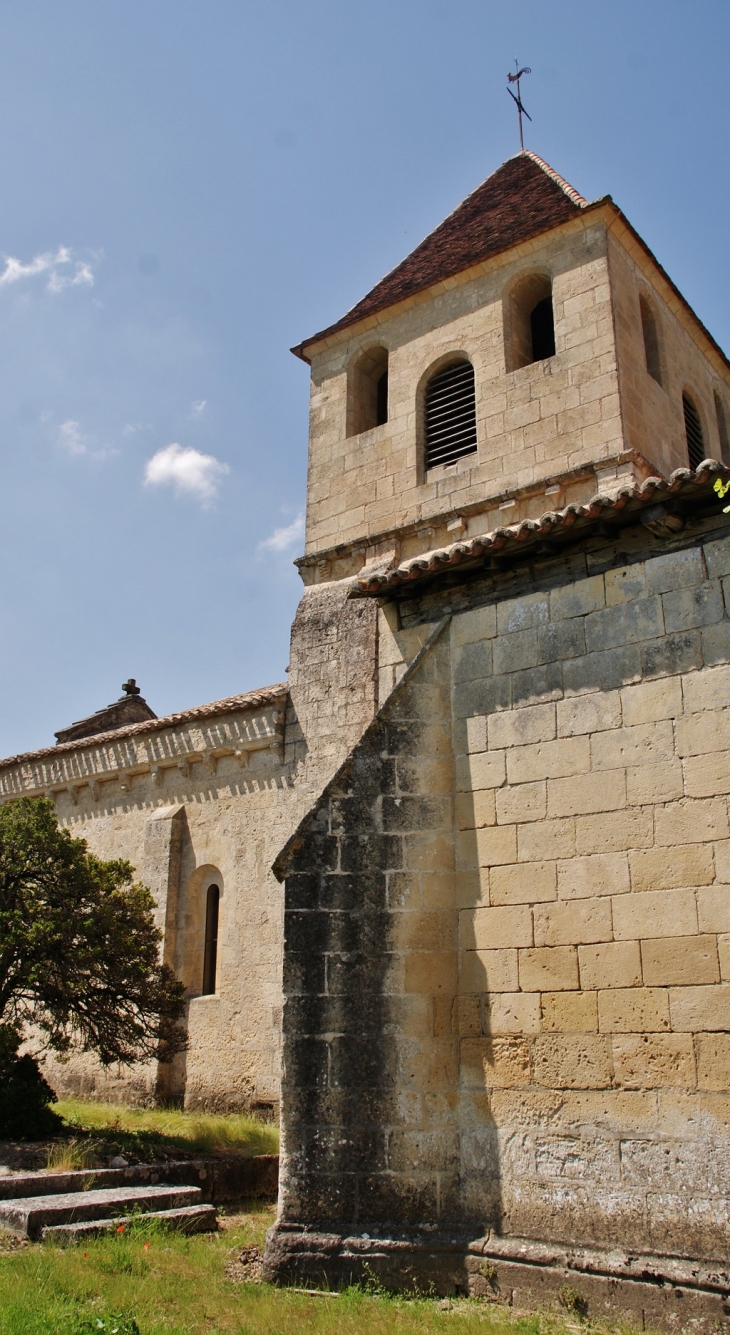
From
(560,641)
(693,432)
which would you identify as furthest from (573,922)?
(693,432)

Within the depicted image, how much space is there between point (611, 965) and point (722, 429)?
12386mm

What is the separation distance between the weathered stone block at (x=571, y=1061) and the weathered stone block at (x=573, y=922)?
560 millimetres

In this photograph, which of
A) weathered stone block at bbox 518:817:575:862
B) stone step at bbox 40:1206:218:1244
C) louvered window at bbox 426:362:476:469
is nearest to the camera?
weathered stone block at bbox 518:817:575:862

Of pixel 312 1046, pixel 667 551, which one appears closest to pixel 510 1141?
pixel 312 1046

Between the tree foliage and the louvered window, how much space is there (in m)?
6.86

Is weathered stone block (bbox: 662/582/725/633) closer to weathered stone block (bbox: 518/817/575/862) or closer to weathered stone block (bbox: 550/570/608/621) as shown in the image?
weathered stone block (bbox: 550/570/608/621)

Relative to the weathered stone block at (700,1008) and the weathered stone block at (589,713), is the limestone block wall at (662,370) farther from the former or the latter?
the weathered stone block at (700,1008)

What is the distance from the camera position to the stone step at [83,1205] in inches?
269

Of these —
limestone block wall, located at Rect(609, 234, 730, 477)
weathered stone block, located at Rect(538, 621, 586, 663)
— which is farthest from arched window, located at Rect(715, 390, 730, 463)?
weathered stone block, located at Rect(538, 621, 586, 663)

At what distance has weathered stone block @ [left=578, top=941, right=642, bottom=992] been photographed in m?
6.03

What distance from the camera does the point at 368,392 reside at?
15805 mm

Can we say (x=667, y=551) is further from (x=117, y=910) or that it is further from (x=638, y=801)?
(x=117, y=910)

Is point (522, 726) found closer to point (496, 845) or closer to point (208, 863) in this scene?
point (496, 845)

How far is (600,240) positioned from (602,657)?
870 centimetres
